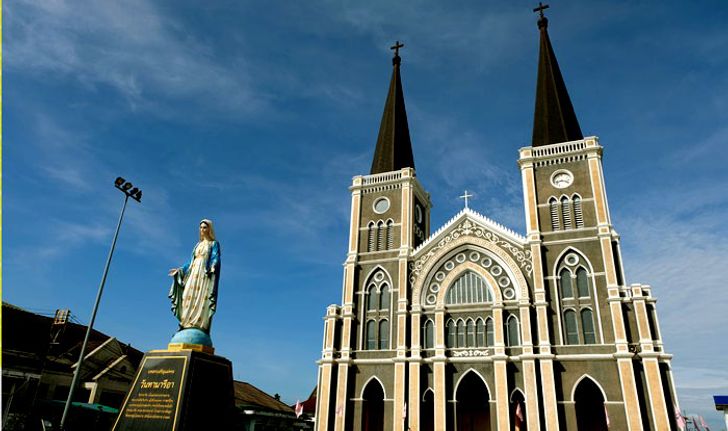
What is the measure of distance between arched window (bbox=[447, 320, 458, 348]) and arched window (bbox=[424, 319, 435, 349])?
97 cm

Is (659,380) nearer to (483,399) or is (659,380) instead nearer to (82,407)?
(483,399)

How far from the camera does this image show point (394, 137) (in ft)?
128

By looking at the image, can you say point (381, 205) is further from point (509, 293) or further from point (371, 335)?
point (509, 293)

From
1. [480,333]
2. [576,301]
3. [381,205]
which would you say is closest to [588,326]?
[576,301]

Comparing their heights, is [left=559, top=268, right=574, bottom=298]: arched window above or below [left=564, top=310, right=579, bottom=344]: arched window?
above

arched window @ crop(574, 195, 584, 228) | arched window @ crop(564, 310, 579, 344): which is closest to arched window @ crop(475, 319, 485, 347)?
arched window @ crop(564, 310, 579, 344)

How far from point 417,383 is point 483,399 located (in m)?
4.48

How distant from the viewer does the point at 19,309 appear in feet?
94.1

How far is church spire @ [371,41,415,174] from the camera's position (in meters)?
37.8

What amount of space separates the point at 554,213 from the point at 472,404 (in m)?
13.0

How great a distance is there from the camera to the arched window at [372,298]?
105ft

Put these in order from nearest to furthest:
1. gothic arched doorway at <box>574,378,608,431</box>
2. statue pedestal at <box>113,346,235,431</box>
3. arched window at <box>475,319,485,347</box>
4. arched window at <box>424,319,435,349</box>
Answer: statue pedestal at <box>113,346,235,431</box>, gothic arched doorway at <box>574,378,608,431</box>, arched window at <box>475,319,485,347</box>, arched window at <box>424,319,435,349</box>

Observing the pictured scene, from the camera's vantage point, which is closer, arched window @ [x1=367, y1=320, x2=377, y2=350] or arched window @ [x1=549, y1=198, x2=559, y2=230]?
arched window @ [x1=549, y1=198, x2=559, y2=230]

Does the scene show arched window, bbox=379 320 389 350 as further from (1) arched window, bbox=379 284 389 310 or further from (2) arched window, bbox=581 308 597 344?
(2) arched window, bbox=581 308 597 344
